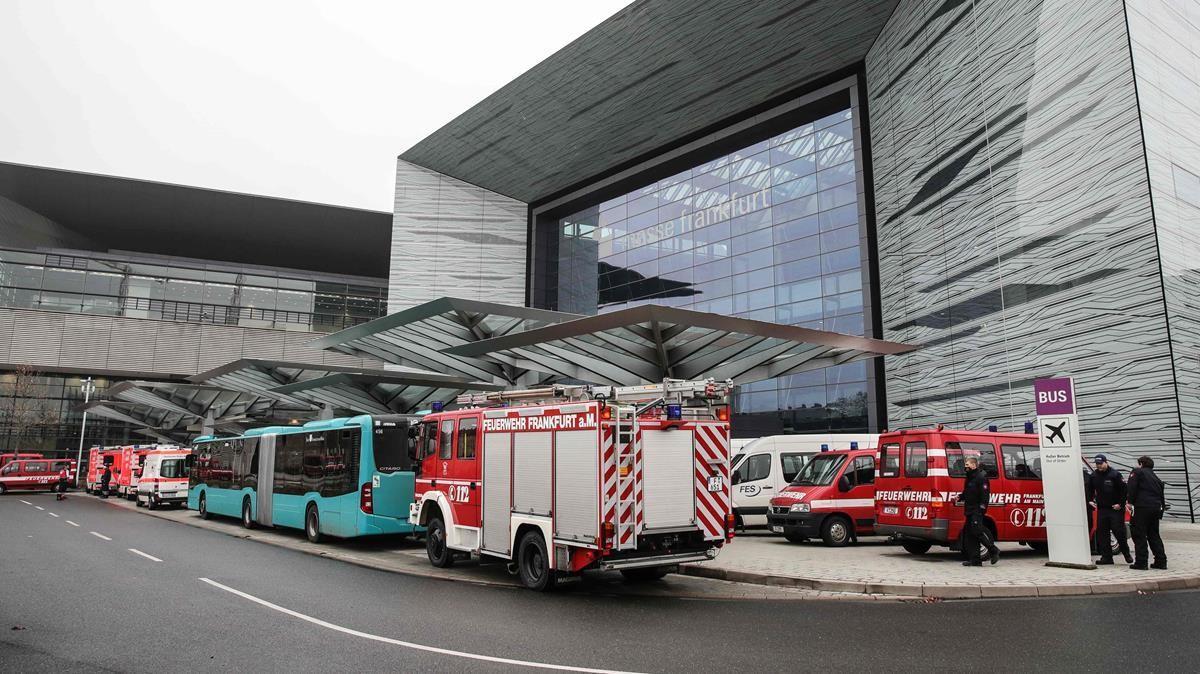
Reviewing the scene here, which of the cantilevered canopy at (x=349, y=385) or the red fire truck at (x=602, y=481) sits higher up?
the cantilevered canopy at (x=349, y=385)

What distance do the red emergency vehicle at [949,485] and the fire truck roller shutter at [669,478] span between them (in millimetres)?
4559

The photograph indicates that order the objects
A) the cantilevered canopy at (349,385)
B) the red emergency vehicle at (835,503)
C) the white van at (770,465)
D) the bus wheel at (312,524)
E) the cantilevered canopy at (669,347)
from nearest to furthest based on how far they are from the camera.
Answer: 1. the cantilevered canopy at (669,347)
2. the red emergency vehicle at (835,503)
3. the bus wheel at (312,524)
4. the white van at (770,465)
5. the cantilevered canopy at (349,385)

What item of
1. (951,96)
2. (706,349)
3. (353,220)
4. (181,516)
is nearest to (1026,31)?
(951,96)

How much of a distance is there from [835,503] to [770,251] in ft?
68.2

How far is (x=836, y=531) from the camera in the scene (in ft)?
50.6

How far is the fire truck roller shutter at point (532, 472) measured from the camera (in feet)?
34.0

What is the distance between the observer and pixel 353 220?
57531mm

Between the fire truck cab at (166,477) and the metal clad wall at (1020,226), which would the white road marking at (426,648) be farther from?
the fire truck cab at (166,477)

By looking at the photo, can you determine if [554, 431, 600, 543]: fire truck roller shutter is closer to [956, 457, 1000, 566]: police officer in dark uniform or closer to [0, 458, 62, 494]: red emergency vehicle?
[956, 457, 1000, 566]: police officer in dark uniform

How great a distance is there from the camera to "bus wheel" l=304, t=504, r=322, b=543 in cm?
1706

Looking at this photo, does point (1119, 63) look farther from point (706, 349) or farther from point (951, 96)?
point (706, 349)

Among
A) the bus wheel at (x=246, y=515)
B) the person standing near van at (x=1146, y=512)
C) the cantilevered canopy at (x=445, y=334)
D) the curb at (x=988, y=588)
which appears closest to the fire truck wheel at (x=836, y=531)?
the person standing near van at (x=1146, y=512)

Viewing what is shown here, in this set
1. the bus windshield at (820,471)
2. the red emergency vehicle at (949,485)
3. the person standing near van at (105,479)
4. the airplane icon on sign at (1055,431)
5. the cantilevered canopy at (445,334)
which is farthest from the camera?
the person standing near van at (105,479)

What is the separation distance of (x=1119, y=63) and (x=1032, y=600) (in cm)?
1478
